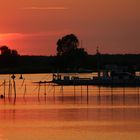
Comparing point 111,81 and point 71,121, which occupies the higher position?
point 111,81

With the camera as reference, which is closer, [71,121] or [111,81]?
[71,121]

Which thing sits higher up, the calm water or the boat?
the boat

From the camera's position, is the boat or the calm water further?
the boat

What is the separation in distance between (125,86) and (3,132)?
75.0 metres

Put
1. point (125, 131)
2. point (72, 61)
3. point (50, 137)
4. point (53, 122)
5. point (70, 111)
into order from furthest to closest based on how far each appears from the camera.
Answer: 1. point (72, 61)
2. point (70, 111)
3. point (53, 122)
4. point (125, 131)
5. point (50, 137)

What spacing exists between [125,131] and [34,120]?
10.5 meters

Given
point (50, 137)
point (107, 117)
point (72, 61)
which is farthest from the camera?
point (72, 61)

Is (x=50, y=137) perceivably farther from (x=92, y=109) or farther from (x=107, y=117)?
(x=92, y=109)

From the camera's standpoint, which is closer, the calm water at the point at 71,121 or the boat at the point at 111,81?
the calm water at the point at 71,121

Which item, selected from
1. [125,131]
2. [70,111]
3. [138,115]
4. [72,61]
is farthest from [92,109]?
[72,61]

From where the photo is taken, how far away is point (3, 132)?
43.4 m

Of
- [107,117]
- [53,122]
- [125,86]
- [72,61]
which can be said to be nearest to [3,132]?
[53,122]

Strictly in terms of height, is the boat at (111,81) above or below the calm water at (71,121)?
above

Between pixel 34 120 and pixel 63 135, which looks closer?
pixel 63 135
